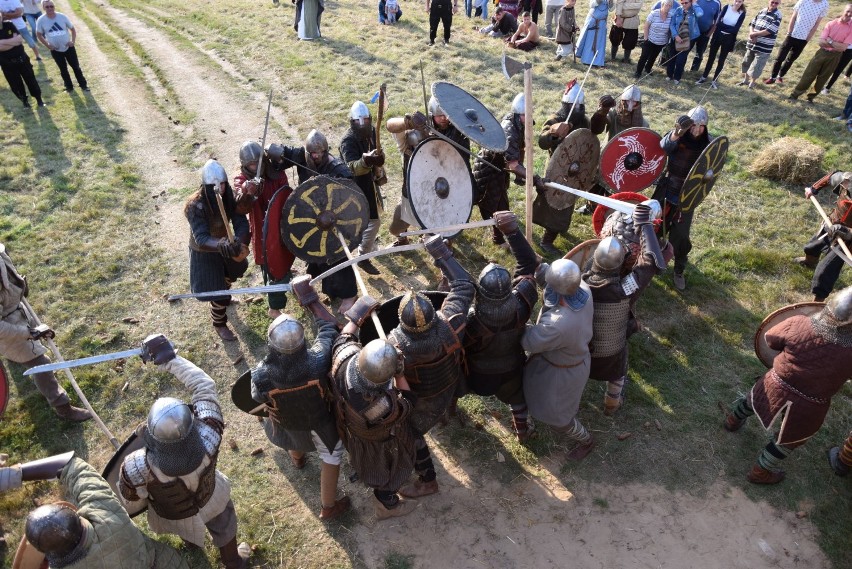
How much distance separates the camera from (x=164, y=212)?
8297mm

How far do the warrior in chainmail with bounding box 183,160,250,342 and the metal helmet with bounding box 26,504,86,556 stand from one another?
2.90 m

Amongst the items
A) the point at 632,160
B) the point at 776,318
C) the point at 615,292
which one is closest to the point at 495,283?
the point at 615,292

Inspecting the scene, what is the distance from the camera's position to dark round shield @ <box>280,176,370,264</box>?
4969 millimetres

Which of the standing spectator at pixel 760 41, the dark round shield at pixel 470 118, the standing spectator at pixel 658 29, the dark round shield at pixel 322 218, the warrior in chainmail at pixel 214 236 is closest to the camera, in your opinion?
the dark round shield at pixel 322 218

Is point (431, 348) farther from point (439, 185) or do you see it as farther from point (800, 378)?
point (800, 378)

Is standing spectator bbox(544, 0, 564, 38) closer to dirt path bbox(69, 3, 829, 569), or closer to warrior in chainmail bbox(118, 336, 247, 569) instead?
dirt path bbox(69, 3, 829, 569)

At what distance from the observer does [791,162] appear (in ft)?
29.1

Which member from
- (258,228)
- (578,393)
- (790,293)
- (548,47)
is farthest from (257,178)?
(548,47)

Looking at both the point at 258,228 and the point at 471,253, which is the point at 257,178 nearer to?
the point at 258,228

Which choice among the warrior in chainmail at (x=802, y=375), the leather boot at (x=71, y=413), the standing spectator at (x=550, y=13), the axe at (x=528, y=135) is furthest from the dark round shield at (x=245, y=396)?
the standing spectator at (x=550, y=13)

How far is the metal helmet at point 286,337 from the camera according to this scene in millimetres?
3449

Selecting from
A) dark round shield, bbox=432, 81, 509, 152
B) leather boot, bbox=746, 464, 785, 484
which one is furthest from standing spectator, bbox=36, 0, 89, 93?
leather boot, bbox=746, 464, 785, 484

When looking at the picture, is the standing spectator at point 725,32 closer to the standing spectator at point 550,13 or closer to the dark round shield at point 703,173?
the standing spectator at point 550,13

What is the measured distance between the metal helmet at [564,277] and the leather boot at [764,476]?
88.8 inches
